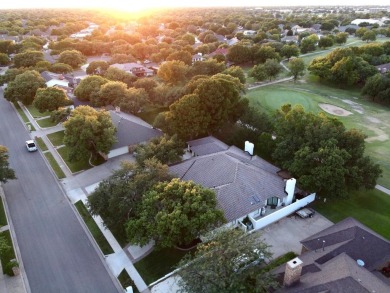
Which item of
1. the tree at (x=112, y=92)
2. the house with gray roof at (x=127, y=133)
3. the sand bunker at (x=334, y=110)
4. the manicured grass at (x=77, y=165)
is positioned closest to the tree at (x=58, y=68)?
the tree at (x=112, y=92)

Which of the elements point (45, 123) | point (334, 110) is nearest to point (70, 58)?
point (45, 123)

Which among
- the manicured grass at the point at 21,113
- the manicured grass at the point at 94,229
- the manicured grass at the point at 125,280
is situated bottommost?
the manicured grass at the point at 21,113

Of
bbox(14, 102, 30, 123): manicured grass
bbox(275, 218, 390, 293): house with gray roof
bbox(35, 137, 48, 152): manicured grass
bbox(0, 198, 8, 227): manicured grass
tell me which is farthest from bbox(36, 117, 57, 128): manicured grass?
bbox(275, 218, 390, 293): house with gray roof

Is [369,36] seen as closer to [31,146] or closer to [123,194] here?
[31,146]

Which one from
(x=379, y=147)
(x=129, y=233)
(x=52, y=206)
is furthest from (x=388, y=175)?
(x=52, y=206)

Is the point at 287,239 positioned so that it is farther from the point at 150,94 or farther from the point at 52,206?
the point at 150,94

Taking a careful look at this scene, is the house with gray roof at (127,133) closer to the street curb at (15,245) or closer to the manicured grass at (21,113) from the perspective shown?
the street curb at (15,245)

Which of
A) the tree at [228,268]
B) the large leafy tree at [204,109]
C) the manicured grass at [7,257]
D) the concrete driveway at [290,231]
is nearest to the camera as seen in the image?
the tree at [228,268]
